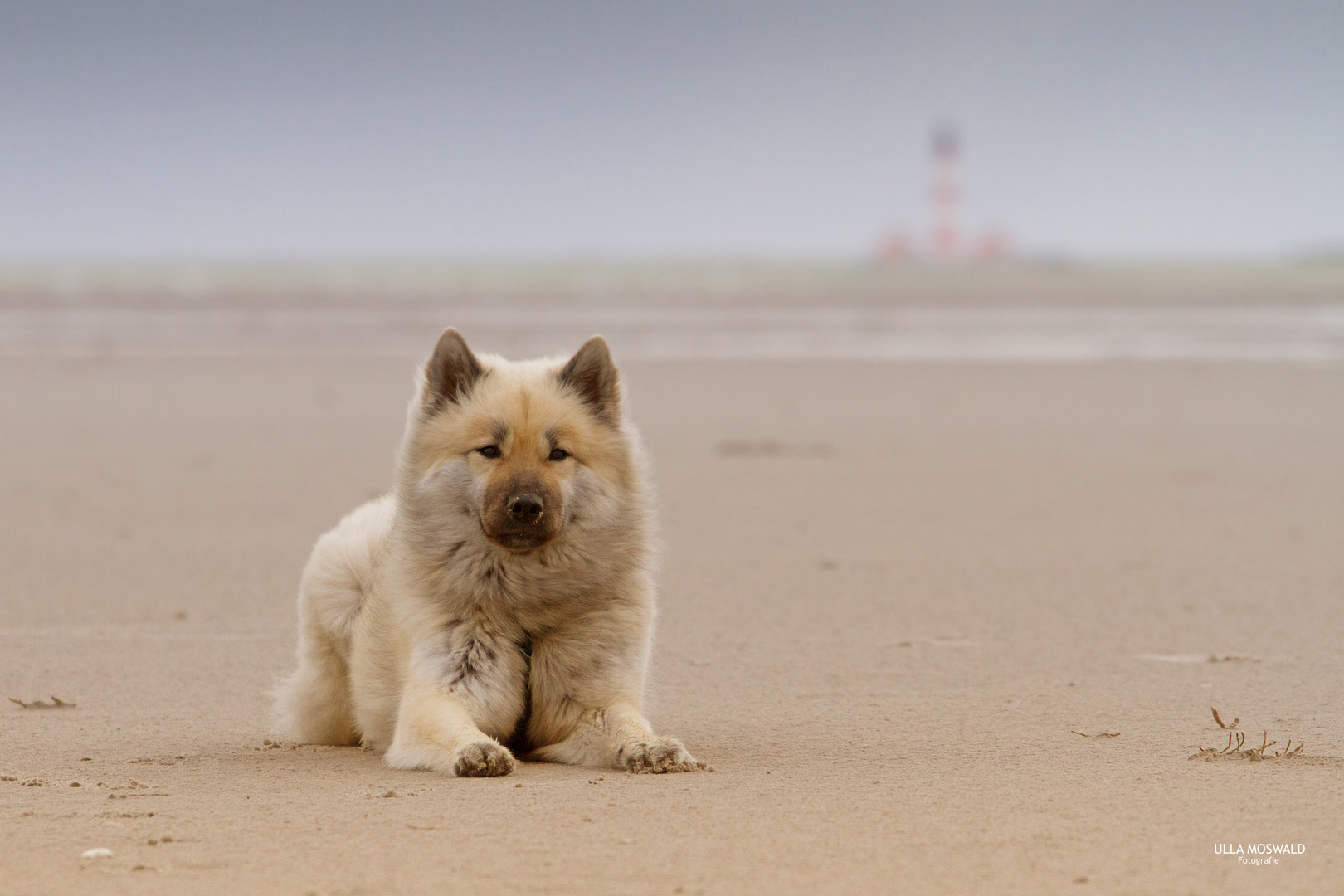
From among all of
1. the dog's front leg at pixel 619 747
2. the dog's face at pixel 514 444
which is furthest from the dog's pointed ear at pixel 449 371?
the dog's front leg at pixel 619 747

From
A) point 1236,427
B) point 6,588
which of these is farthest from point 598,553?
point 1236,427

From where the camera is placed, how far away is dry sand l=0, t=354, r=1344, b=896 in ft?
11.2

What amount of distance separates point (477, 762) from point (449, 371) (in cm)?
124

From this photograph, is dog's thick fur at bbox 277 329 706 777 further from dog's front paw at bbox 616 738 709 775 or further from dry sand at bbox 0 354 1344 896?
dry sand at bbox 0 354 1344 896

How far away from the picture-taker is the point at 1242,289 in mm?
43094

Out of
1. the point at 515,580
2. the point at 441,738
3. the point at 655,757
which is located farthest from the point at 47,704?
the point at 655,757

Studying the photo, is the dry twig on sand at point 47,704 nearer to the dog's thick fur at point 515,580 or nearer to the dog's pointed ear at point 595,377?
the dog's thick fur at point 515,580

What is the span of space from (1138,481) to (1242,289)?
35.4 m

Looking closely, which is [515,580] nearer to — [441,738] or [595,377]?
[441,738]

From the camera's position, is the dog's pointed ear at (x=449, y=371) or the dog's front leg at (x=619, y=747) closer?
the dog's front leg at (x=619, y=747)

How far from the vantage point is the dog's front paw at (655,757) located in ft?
14.0

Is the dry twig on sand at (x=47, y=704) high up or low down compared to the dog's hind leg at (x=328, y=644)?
down

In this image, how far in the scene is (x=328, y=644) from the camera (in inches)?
201

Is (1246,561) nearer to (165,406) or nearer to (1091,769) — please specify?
(1091,769)
